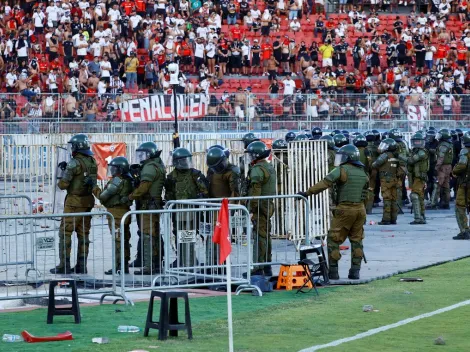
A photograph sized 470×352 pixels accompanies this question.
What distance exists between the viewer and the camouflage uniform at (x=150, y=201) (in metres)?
15.0

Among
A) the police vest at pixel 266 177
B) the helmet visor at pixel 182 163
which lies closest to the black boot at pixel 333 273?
the police vest at pixel 266 177

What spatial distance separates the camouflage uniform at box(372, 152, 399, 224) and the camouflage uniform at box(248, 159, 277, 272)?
7.36 metres

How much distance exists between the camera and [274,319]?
1159 cm

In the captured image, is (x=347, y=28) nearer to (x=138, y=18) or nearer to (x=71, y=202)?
(x=138, y=18)

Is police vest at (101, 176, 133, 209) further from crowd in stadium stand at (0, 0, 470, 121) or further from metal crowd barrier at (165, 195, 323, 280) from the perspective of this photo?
crowd in stadium stand at (0, 0, 470, 121)

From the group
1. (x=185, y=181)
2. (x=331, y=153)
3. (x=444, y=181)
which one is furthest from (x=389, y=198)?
(x=185, y=181)

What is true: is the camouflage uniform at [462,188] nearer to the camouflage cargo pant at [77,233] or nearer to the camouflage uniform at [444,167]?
the camouflage uniform at [444,167]

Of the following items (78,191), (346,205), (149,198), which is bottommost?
(346,205)

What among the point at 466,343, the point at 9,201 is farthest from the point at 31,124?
the point at 466,343

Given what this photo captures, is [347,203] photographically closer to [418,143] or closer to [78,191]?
[78,191]

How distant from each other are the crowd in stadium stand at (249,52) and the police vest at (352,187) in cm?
1538

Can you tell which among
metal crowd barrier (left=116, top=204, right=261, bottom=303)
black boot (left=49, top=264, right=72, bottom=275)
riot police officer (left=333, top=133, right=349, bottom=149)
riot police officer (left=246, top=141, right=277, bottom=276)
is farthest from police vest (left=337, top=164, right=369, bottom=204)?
riot police officer (left=333, top=133, right=349, bottom=149)

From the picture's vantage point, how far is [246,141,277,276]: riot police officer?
14984 mm

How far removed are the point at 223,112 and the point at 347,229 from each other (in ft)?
51.7
